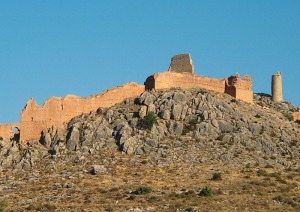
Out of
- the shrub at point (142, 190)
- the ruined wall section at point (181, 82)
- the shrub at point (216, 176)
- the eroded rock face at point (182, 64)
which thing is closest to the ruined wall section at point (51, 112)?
the ruined wall section at point (181, 82)

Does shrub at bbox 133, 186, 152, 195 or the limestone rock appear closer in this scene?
shrub at bbox 133, 186, 152, 195

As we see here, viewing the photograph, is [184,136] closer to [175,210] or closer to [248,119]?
[248,119]

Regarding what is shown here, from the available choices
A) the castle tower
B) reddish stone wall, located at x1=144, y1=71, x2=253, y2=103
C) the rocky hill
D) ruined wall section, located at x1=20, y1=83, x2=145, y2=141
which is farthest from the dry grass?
the castle tower

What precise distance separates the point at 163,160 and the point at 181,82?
1301 centimetres

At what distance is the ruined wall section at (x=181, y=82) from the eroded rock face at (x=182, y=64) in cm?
139

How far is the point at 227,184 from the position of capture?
62.6 metres

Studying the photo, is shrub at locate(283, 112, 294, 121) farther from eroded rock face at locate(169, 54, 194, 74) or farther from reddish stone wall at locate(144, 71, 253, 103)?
eroded rock face at locate(169, 54, 194, 74)

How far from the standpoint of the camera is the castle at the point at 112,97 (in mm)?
72125

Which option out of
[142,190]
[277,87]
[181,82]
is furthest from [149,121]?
[277,87]

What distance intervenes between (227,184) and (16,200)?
648 inches

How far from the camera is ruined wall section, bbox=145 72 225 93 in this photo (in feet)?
253

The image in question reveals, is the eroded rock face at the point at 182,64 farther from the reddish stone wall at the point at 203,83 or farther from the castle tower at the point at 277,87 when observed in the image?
the castle tower at the point at 277,87

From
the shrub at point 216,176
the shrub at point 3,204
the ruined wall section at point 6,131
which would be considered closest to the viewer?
the shrub at point 3,204

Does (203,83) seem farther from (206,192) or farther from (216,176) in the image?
(206,192)
